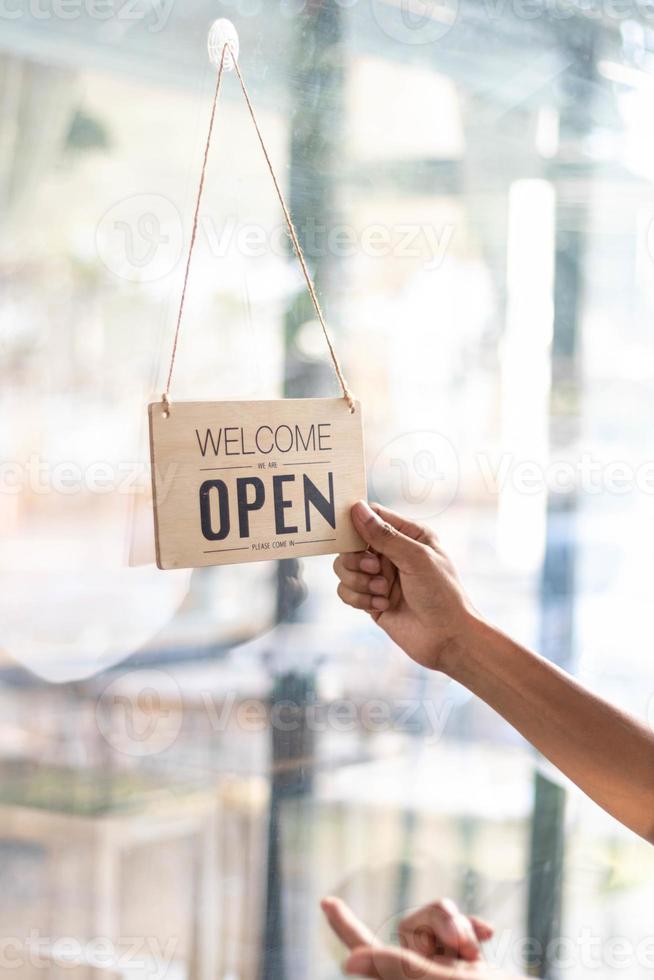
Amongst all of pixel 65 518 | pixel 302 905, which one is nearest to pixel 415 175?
pixel 65 518

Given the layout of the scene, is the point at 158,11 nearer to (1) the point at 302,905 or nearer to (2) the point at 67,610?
(2) the point at 67,610

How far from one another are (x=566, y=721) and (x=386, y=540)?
28 centimetres

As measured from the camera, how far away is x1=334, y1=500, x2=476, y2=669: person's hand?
109cm

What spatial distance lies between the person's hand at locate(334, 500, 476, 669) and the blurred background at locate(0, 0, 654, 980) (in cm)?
24

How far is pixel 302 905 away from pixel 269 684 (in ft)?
1.01
